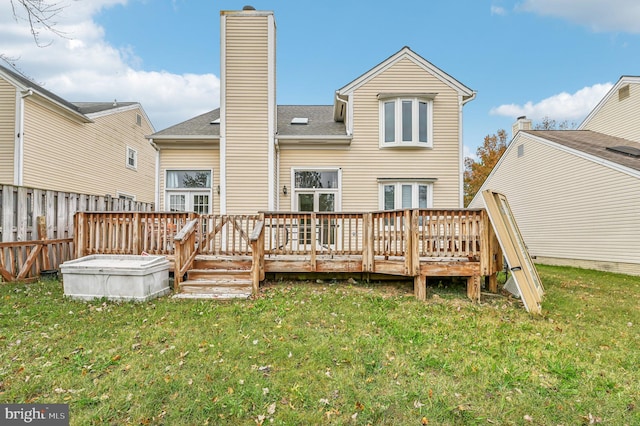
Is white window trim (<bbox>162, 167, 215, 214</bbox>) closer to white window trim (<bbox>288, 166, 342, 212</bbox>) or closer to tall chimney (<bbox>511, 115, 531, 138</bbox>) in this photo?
white window trim (<bbox>288, 166, 342, 212</bbox>)

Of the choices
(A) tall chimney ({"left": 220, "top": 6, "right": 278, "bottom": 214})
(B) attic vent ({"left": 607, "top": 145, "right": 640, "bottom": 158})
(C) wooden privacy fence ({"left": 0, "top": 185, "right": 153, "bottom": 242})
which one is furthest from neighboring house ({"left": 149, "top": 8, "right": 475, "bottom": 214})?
(B) attic vent ({"left": 607, "top": 145, "right": 640, "bottom": 158})

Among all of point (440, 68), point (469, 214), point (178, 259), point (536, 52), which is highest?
point (536, 52)

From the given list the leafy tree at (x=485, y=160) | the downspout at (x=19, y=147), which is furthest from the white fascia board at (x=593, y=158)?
the downspout at (x=19, y=147)

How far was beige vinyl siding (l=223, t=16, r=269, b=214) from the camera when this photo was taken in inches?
360

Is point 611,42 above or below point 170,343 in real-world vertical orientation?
above

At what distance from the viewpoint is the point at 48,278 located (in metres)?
6.11

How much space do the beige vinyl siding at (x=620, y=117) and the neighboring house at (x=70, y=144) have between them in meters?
23.7

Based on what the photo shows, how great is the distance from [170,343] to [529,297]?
5420 millimetres

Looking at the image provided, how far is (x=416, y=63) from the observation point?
991 centimetres

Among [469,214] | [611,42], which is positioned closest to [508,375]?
[469,214]

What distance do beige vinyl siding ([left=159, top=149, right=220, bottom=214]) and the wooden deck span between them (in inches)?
134

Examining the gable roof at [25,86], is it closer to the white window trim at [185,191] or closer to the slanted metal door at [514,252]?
the white window trim at [185,191]

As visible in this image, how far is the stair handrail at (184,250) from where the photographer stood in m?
5.71

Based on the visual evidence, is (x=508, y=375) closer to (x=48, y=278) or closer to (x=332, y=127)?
(x=48, y=278)
